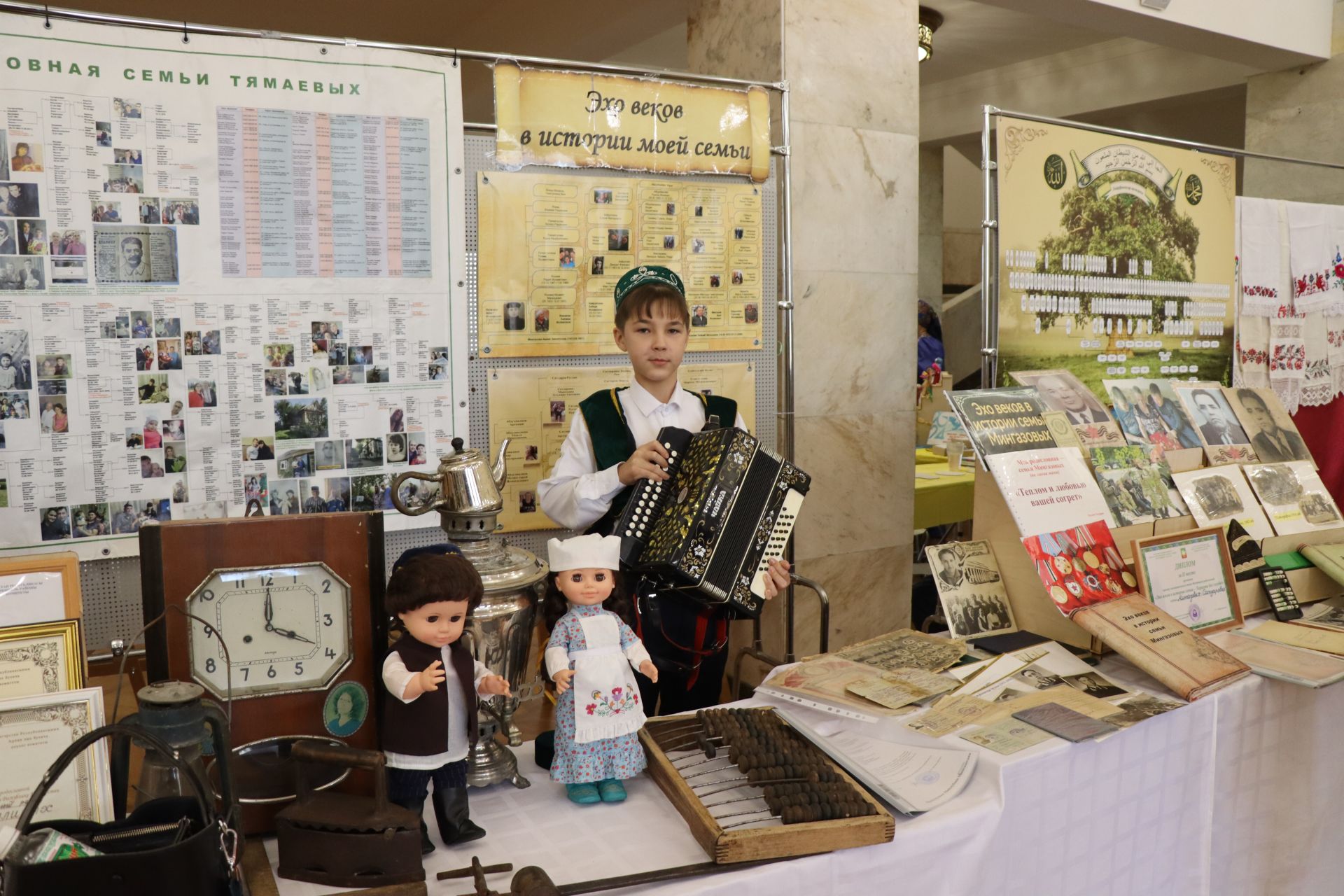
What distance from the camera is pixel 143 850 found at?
1.10m

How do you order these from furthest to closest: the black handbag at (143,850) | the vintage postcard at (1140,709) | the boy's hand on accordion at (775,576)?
1. the boy's hand on accordion at (775,576)
2. the vintage postcard at (1140,709)
3. the black handbag at (143,850)

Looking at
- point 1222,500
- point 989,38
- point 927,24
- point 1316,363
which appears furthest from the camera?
point 989,38

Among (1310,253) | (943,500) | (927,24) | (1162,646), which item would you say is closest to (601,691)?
(1162,646)

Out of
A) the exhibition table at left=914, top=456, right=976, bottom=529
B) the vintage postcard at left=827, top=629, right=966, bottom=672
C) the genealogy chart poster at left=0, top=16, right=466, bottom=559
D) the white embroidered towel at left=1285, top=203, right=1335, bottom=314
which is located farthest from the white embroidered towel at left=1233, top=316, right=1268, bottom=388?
the genealogy chart poster at left=0, top=16, right=466, bottom=559

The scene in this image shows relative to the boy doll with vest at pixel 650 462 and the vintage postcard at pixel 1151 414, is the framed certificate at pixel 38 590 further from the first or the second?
the vintage postcard at pixel 1151 414

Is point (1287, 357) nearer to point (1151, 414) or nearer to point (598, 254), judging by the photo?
point (1151, 414)

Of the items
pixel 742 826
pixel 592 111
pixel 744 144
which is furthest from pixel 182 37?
pixel 742 826

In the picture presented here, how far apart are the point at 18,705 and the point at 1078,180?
10.9 feet

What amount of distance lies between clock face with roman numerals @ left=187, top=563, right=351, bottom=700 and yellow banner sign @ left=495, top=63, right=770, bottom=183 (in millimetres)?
1638

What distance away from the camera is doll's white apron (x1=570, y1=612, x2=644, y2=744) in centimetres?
155

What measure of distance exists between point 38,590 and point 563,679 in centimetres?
77

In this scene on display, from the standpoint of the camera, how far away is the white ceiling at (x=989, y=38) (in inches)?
277

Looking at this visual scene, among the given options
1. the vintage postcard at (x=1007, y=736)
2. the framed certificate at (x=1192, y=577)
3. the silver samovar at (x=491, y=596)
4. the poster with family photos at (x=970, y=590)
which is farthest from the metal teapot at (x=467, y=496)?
the framed certificate at (x=1192, y=577)

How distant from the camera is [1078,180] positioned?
3.42 m
